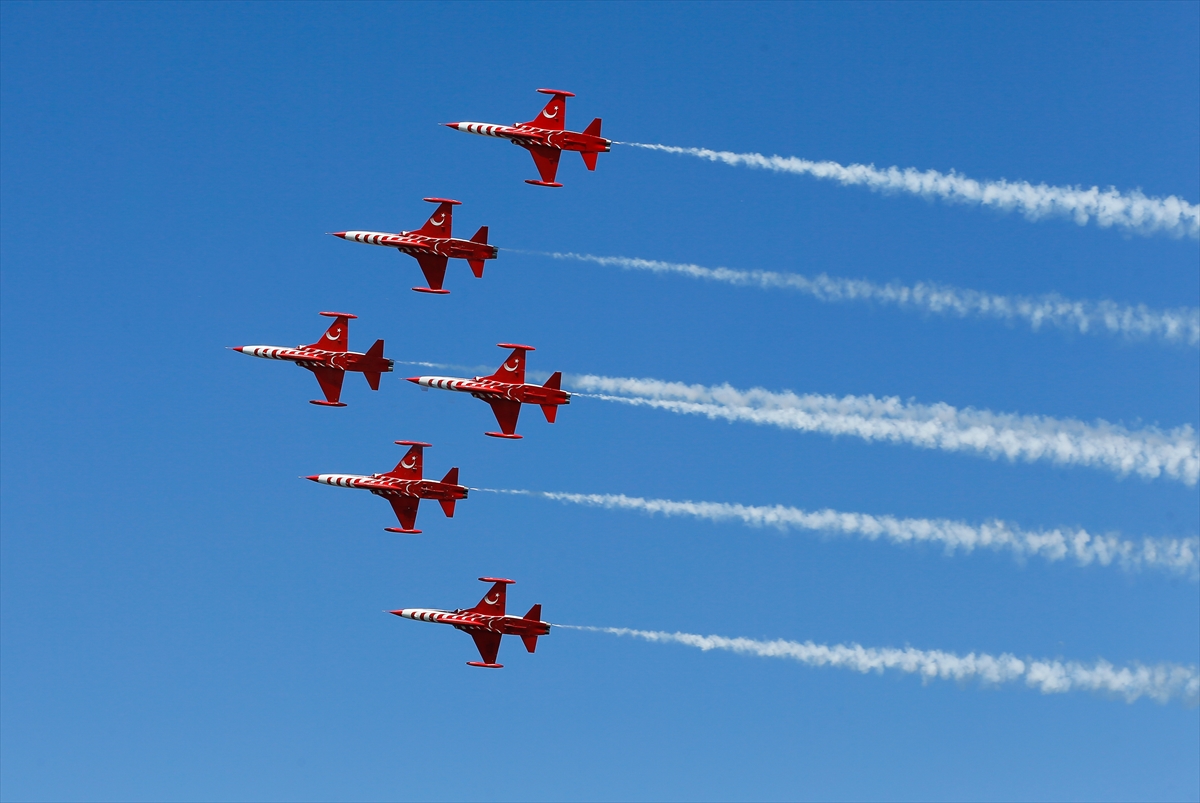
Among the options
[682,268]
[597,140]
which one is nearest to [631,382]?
[682,268]

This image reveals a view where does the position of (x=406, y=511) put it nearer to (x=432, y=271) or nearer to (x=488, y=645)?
(x=488, y=645)

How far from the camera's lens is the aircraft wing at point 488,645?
115 meters

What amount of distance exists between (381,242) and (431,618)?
23.9m

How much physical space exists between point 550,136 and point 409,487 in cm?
2321

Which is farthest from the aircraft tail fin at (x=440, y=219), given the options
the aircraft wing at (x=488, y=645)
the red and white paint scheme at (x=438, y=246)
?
the aircraft wing at (x=488, y=645)

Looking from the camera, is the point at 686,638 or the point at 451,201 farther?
the point at 451,201

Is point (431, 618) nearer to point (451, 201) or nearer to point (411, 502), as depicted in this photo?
point (411, 502)

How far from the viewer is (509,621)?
114 metres

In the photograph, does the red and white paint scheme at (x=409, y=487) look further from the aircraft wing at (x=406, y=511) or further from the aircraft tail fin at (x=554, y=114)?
the aircraft tail fin at (x=554, y=114)

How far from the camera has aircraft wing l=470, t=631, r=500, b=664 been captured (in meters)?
115

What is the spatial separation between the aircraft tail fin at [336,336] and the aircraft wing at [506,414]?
37.5 feet

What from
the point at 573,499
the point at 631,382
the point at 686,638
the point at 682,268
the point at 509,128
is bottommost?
the point at 686,638

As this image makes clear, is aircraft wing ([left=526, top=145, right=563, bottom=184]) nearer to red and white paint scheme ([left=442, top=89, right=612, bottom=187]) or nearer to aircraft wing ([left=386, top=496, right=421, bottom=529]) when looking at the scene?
red and white paint scheme ([left=442, top=89, right=612, bottom=187])

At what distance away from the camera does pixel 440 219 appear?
118625mm
